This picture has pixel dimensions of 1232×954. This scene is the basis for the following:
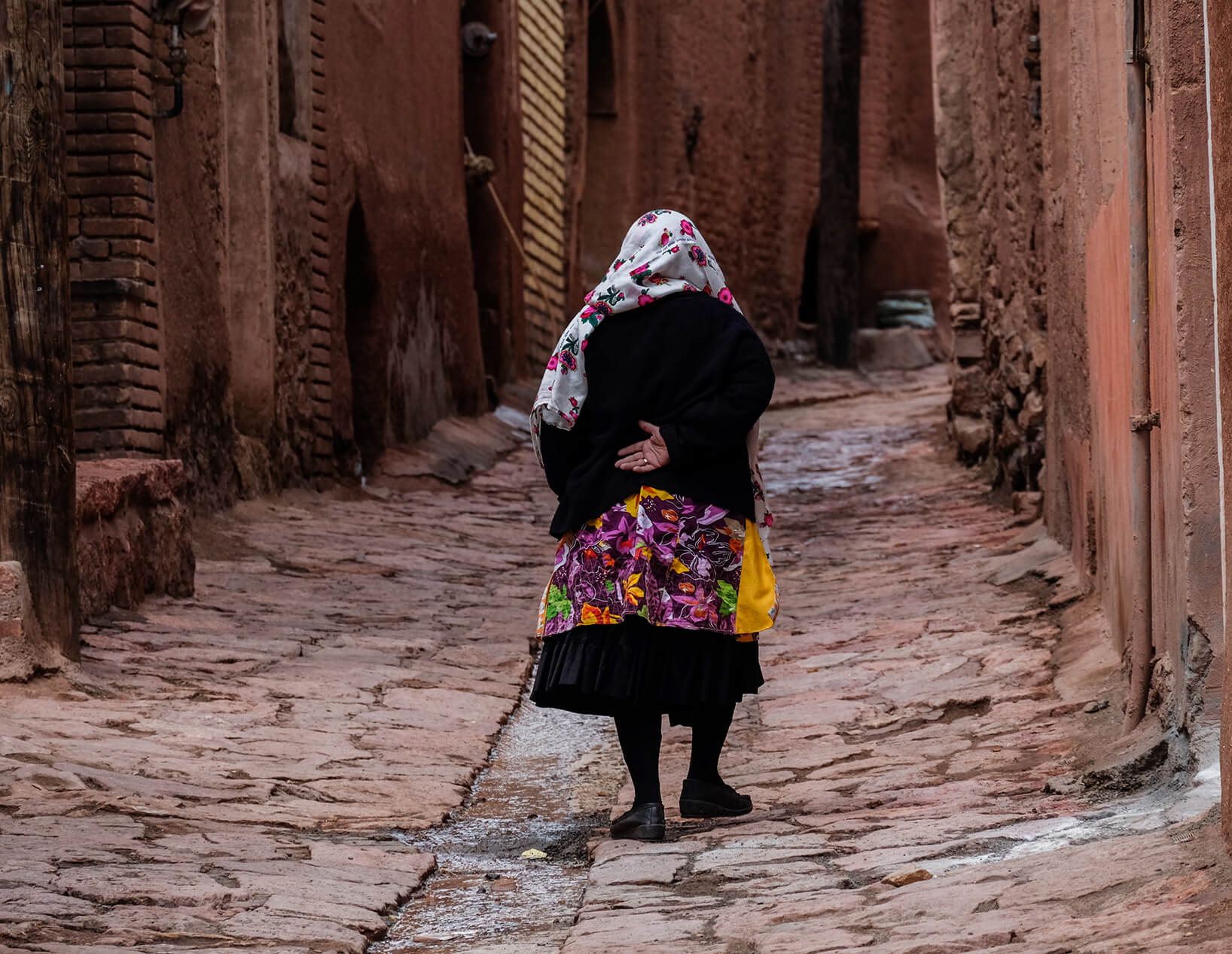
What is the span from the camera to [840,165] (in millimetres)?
20516

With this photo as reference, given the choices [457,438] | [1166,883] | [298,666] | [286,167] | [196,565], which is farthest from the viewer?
[457,438]

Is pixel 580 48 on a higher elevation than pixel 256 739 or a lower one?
higher

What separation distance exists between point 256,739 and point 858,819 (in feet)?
6.20

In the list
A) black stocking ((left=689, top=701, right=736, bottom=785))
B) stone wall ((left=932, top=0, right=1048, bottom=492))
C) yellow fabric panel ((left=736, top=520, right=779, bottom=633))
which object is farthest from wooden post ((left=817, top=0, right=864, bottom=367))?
black stocking ((left=689, top=701, right=736, bottom=785))

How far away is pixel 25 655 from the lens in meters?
5.46

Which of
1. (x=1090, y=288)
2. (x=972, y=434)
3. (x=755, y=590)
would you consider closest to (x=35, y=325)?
(x=755, y=590)

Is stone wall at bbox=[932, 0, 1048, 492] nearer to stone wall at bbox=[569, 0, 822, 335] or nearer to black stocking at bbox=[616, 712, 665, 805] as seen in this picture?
black stocking at bbox=[616, 712, 665, 805]

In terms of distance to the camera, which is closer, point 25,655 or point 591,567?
point 591,567

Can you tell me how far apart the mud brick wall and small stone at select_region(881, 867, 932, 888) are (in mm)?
5868

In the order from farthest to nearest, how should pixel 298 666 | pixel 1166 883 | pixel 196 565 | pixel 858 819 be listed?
pixel 196 565 → pixel 298 666 → pixel 858 819 → pixel 1166 883

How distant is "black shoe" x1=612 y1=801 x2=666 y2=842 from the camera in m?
4.05

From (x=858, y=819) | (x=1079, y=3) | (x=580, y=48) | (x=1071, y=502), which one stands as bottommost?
(x=858, y=819)

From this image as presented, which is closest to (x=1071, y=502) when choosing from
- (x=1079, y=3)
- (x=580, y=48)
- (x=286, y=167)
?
(x=1079, y=3)

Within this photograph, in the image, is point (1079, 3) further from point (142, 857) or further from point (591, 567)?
point (142, 857)
